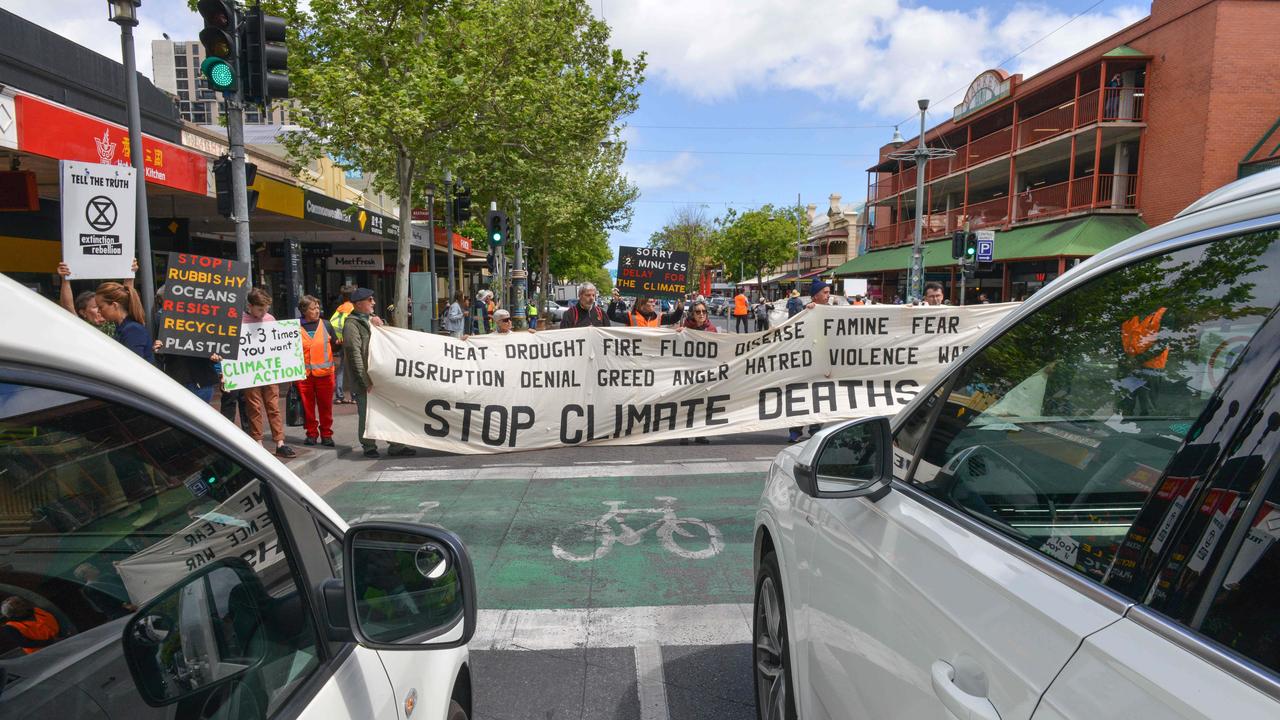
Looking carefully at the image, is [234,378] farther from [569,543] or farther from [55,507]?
[55,507]

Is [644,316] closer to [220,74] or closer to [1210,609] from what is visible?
[220,74]

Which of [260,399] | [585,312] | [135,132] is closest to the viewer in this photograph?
[135,132]

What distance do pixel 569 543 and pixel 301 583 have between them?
4488mm

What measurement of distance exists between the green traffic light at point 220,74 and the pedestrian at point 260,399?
2044mm

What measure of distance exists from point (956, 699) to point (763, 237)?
73.0m

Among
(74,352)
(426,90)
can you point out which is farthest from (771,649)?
(426,90)

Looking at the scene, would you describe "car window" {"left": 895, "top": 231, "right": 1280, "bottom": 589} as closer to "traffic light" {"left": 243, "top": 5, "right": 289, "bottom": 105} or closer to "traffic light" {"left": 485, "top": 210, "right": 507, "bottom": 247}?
"traffic light" {"left": 243, "top": 5, "right": 289, "bottom": 105}

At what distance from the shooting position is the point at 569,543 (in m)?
6.09

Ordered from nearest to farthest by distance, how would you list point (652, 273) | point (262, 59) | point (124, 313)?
point (124, 313) < point (262, 59) < point (652, 273)

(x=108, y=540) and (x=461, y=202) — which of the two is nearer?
(x=108, y=540)

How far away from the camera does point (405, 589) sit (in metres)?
1.74

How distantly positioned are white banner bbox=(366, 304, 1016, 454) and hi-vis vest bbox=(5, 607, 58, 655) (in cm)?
815

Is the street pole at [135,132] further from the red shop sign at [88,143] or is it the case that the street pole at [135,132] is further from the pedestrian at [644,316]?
the pedestrian at [644,316]

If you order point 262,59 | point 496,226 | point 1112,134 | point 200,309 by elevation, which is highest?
point 1112,134
